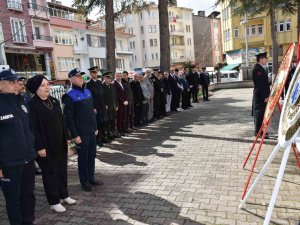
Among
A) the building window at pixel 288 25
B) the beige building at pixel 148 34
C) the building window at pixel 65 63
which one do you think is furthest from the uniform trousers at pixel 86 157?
the beige building at pixel 148 34

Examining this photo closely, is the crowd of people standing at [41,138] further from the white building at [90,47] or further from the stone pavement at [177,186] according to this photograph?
the white building at [90,47]

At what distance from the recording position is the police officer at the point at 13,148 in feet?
12.2

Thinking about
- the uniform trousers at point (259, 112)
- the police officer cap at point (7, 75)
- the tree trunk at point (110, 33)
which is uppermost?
the tree trunk at point (110, 33)

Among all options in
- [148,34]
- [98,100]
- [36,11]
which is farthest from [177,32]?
[98,100]

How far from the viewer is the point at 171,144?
8406 millimetres

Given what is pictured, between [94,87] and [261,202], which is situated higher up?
[94,87]

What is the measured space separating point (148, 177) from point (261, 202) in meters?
2.14

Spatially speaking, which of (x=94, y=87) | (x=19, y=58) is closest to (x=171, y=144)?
(x=94, y=87)

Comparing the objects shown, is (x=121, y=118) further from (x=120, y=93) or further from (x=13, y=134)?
(x=13, y=134)

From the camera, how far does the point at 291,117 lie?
271 centimetres

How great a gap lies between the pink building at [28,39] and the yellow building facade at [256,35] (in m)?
23.7

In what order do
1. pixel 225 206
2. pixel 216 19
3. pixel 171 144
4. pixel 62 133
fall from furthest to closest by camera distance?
pixel 216 19 → pixel 171 144 → pixel 62 133 → pixel 225 206

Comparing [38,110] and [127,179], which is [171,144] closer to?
[127,179]

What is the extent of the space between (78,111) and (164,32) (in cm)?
1171
